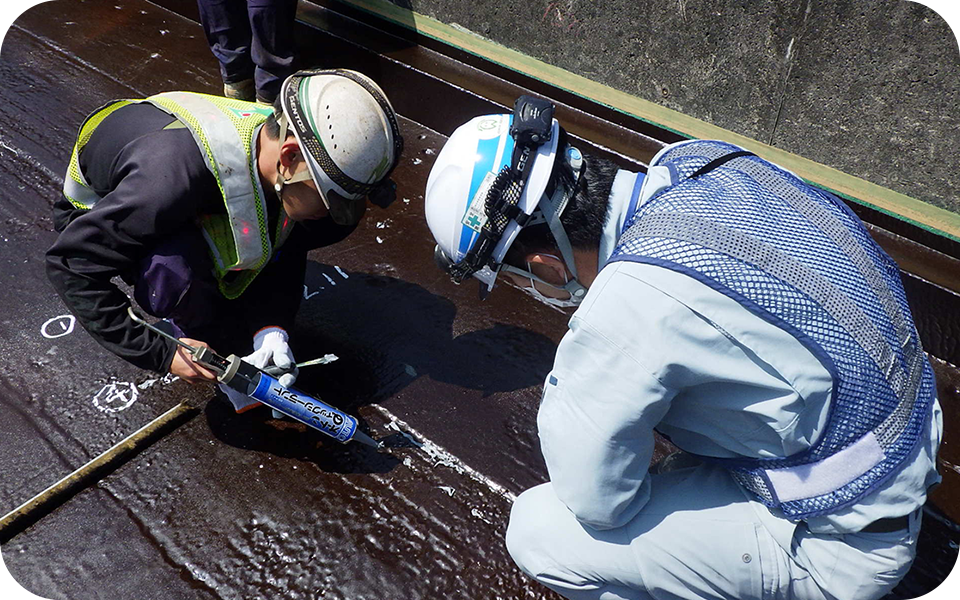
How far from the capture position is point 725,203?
167cm

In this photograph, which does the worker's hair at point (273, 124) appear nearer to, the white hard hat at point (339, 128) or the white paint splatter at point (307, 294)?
the white hard hat at point (339, 128)

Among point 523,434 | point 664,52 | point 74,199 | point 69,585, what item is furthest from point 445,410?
point 664,52

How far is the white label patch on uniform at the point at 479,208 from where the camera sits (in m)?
1.86

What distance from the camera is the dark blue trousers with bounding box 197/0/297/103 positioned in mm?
3992

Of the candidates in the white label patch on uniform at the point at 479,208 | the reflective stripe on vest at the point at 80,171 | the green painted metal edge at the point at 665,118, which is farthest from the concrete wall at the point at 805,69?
the reflective stripe on vest at the point at 80,171

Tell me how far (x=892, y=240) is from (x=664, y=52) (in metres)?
1.46

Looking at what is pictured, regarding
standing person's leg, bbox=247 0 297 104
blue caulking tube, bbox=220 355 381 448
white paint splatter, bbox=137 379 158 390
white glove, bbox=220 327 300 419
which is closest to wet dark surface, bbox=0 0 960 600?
white paint splatter, bbox=137 379 158 390

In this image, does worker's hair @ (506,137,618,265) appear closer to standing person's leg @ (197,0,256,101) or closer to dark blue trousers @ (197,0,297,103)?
dark blue trousers @ (197,0,297,103)

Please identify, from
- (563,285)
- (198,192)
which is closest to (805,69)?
(563,285)

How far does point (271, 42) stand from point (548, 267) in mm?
2788

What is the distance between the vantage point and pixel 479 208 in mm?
1876

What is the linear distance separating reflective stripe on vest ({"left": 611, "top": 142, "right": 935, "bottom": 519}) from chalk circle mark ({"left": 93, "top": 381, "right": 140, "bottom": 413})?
1.93 m

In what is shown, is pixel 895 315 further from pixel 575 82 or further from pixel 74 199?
pixel 575 82

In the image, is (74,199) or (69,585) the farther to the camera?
(74,199)
